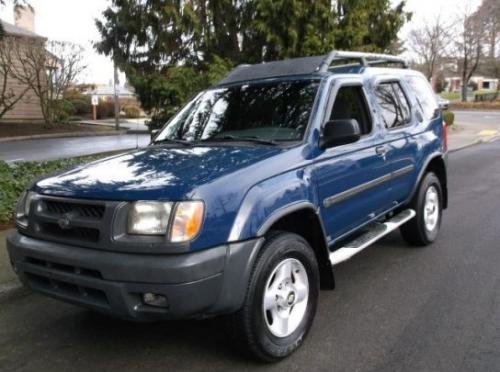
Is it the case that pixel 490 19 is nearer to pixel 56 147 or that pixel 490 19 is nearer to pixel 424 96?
pixel 56 147

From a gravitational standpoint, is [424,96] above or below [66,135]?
above

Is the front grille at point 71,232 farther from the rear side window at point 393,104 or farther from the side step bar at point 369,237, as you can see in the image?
the rear side window at point 393,104

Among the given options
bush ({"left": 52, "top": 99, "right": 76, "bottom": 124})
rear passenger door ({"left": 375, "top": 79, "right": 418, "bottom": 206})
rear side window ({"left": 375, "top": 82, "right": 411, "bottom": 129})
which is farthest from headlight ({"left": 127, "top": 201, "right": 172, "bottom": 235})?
bush ({"left": 52, "top": 99, "right": 76, "bottom": 124})

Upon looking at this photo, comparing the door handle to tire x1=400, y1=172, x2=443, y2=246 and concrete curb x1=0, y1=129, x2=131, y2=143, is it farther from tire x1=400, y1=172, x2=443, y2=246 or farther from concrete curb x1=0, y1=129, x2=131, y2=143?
concrete curb x1=0, y1=129, x2=131, y2=143

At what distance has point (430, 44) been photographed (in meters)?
50.8

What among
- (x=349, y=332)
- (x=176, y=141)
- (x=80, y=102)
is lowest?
(x=349, y=332)

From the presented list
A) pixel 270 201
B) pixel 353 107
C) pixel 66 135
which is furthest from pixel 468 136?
pixel 270 201

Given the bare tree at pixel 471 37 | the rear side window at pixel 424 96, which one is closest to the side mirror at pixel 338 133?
the rear side window at pixel 424 96

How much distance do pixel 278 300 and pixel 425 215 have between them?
2949 millimetres

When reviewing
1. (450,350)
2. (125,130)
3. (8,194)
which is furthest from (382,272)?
(125,130)

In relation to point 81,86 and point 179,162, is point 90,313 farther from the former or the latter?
point 81,86

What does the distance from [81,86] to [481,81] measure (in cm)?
7393

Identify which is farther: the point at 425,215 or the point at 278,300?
the point at 425,215

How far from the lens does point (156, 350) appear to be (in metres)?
3.59
